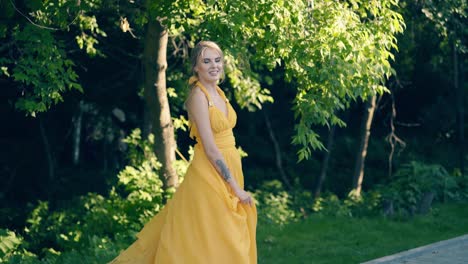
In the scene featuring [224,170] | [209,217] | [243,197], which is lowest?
[209,217]

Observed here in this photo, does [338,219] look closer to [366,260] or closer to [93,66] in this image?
[366,260]

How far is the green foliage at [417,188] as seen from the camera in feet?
39.6

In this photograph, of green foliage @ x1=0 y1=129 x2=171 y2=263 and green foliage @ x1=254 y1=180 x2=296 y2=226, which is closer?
green foliage @ x1=0 y1=129 x2=171 y2=263

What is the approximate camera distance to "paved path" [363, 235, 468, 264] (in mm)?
7887

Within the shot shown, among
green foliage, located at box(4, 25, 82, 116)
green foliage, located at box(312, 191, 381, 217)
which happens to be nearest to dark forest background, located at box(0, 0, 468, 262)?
green foliage, located at box(4, 25, 82, 116)

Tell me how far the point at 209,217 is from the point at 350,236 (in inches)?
185

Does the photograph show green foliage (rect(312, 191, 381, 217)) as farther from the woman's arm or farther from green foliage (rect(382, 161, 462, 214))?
the woman's arm

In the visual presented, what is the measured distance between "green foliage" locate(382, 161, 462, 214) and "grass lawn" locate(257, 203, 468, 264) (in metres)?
0.36

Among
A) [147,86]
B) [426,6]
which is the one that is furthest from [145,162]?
[426,6]

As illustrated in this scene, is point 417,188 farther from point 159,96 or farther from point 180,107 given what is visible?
point 180,107

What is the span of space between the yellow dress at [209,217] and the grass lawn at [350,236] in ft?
9.24

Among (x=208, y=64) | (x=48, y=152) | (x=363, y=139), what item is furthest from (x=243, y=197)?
(x=48, y=152)

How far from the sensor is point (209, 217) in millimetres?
5773

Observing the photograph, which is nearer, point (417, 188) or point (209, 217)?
point (209, 217)
